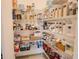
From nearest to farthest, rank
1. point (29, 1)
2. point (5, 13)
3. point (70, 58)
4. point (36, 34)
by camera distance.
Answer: point (5, 13) → point (70, 58) → point (29, 1) → point (36, 34)

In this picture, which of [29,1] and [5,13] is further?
[29,1]

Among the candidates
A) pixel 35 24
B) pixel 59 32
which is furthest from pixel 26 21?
pixel 59 32

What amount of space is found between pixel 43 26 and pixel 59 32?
1.31ft

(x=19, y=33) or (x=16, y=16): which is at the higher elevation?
(x=16, y=16)

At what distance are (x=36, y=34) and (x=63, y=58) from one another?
1.97ft

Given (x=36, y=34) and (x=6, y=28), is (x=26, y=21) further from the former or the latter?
(x=6, y=28)

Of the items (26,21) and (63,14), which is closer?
(63,14)

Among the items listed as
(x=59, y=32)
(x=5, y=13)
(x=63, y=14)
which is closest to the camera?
(x=5, y=13)

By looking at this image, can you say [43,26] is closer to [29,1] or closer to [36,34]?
[36,34]

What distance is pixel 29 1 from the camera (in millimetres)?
1991

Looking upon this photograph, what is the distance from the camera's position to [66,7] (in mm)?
1586

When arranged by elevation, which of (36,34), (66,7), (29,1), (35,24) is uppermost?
(29,1)

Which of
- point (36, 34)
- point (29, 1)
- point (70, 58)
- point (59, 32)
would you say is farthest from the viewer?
point (36, 34)

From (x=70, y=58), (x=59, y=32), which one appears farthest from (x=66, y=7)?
(x=70, y=58)
